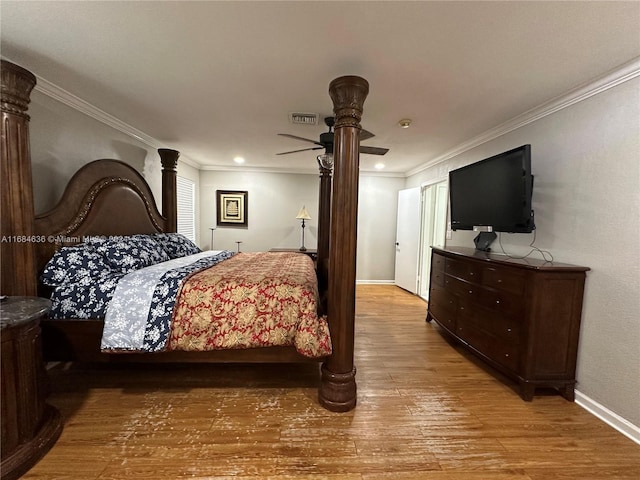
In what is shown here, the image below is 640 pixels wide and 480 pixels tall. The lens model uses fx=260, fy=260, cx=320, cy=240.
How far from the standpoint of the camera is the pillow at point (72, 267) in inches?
74.1

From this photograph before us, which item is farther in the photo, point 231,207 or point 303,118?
point 231,207

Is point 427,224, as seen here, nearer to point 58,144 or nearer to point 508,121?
point 508,121

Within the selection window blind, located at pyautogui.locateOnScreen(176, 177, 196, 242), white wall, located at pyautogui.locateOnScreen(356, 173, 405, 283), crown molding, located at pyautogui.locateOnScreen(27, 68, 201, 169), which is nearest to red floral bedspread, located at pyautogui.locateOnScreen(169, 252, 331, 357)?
crown molding, located at pyautogui.locateOnScreen(27, 68, 201, 169)

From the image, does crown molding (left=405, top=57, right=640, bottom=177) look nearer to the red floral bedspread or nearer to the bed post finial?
the red floral bedspread

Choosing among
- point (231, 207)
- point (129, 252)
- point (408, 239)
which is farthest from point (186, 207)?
point (408, 239)

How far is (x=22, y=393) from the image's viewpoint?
1362 mm

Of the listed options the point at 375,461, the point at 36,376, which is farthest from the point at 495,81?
the point at 36,376

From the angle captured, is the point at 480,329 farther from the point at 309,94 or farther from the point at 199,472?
the point at 309,94

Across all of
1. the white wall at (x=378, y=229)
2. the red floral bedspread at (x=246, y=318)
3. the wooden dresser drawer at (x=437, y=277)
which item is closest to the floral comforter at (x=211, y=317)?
the red floral bedspread at (x=246, y=318)

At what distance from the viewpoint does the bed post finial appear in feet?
11.3

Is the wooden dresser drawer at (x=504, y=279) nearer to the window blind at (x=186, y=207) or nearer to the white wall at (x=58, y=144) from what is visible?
the white wall at (x=58, y=144)

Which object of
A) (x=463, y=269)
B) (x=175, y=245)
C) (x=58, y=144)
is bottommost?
(x=463, y=269)

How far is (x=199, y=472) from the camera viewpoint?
134cm

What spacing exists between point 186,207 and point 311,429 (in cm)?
413
